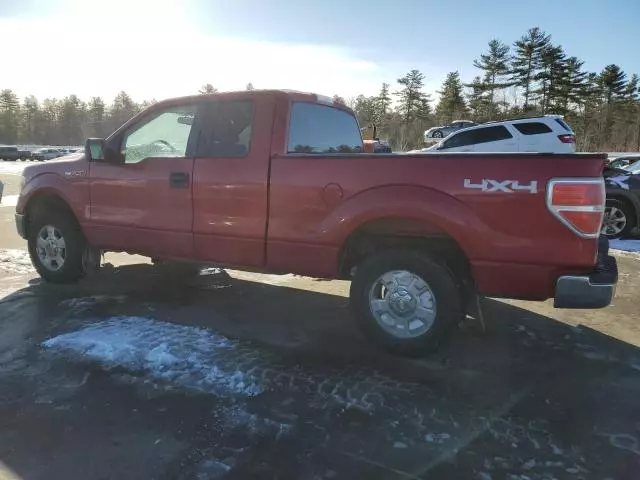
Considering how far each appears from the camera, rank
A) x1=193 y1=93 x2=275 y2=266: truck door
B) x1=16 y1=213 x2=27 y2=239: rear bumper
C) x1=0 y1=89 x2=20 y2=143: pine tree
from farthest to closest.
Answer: x1=0 y1=89 x2=20 y2=143: pine tree < x1=16 y1=213 x2=27 y2=239: rear bumper < x1=193 y1=93 x2=275 y2=266: truck door

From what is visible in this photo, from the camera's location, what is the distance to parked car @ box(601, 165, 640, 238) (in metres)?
8.86

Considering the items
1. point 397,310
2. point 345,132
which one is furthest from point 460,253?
point 345,132

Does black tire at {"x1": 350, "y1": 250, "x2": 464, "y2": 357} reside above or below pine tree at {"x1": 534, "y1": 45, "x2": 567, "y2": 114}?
below

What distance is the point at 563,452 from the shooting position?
2.62m

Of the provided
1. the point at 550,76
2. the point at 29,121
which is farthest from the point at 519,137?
the point at 29,121

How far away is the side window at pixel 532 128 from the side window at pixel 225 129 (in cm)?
1172

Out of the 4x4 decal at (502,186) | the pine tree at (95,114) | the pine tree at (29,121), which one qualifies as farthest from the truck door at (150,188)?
the pine tree at (29,121)

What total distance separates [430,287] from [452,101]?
58461 millimetres

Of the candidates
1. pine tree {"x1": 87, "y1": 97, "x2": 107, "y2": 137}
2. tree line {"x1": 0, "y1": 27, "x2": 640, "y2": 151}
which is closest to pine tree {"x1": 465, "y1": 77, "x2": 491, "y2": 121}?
tree line {"x1": 0, "y1": 27, "x2": 640, "y2": 151}

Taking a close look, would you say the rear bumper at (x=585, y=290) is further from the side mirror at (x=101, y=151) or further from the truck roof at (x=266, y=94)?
the side mirror at (x=101, y=151)

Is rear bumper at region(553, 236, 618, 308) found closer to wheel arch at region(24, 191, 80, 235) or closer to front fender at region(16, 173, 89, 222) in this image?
front fender at region(16, 173, 89, 222)

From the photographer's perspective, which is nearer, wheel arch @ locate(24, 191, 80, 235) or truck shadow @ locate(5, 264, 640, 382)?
truck shadow @ locate(5, 264, 640, 382)

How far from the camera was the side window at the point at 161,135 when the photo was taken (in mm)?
4684

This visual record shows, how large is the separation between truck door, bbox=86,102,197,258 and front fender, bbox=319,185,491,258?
5.08 ft
